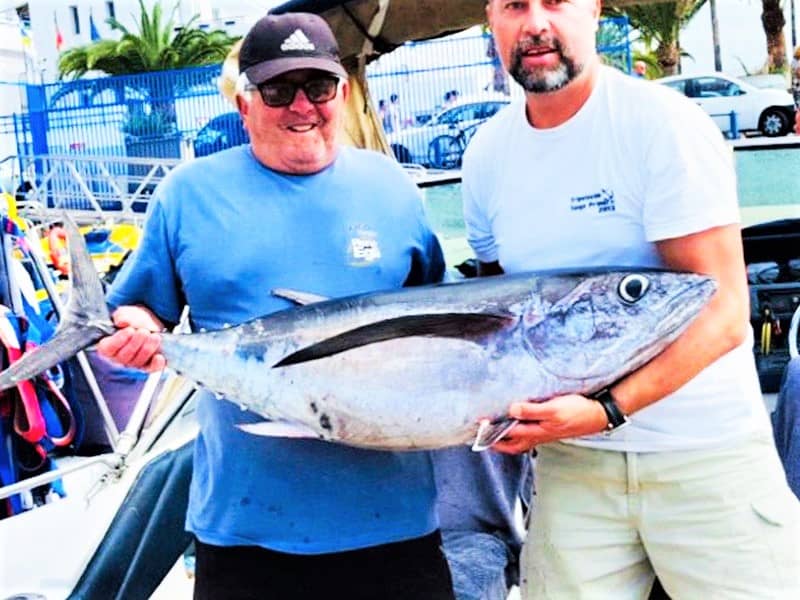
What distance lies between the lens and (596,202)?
239 centimetres

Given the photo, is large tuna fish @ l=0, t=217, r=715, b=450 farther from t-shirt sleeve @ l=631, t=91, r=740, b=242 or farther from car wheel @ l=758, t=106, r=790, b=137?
car wheel @ l=758, t=106, r=790, b=137

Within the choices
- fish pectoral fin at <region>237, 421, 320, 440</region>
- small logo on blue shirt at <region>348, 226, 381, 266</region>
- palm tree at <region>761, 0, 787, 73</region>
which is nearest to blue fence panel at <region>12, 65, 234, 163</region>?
palm tree at <region>761, 0, 787, 73</region>

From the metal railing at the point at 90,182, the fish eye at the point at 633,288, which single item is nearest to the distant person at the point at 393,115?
the metal railing at the point at 90,182

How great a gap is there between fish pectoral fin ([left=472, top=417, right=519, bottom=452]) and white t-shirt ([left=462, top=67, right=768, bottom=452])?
1.41ft

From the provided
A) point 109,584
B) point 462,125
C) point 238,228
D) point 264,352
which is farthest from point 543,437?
point 462,125

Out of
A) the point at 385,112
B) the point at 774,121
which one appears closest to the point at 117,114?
the point at 385,112

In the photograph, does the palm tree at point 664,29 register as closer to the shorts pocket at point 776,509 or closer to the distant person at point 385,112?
the distant person at point 385,112

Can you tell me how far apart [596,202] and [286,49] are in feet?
2.48

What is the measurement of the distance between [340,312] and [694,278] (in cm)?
69

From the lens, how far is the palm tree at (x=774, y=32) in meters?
32.4

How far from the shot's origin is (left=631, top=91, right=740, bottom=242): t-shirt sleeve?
7.37 feet

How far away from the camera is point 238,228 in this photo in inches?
97.3

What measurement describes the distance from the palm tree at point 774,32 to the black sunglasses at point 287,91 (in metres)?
32.3

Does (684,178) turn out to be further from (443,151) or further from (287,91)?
(443,151)
